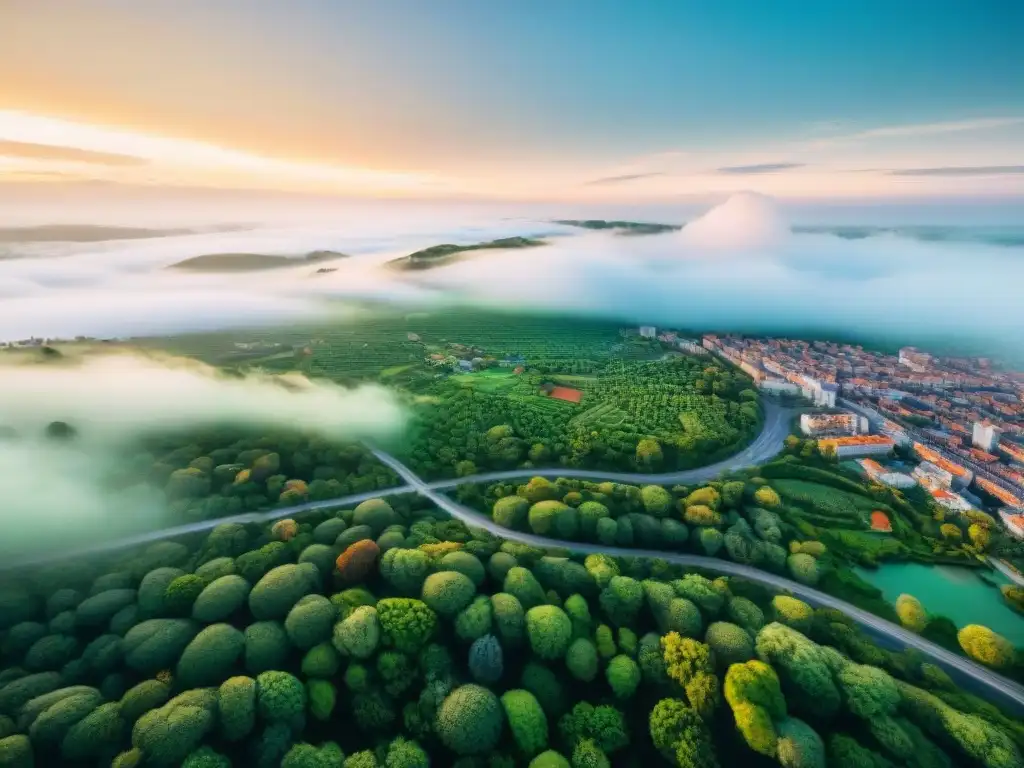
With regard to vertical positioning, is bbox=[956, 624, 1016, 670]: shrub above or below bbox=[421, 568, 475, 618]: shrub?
below

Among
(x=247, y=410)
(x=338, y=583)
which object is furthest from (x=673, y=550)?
(x=247, y=410)

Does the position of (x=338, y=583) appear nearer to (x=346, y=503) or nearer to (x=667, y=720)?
(x=346, y=503)

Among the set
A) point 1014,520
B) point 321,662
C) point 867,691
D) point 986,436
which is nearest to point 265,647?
point 321,662

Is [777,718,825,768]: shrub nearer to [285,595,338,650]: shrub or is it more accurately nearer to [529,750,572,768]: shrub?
[529,750,572,768]: shrub

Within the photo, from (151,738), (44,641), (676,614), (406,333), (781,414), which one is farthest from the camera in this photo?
(406,333)

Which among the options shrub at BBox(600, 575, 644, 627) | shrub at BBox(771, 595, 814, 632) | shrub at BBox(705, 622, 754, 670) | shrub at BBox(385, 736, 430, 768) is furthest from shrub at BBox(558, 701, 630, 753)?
shrub at BBox(771, 595, 814, 632)

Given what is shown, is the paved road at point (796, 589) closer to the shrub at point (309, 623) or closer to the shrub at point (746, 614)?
the shrub at point (746, 614)
